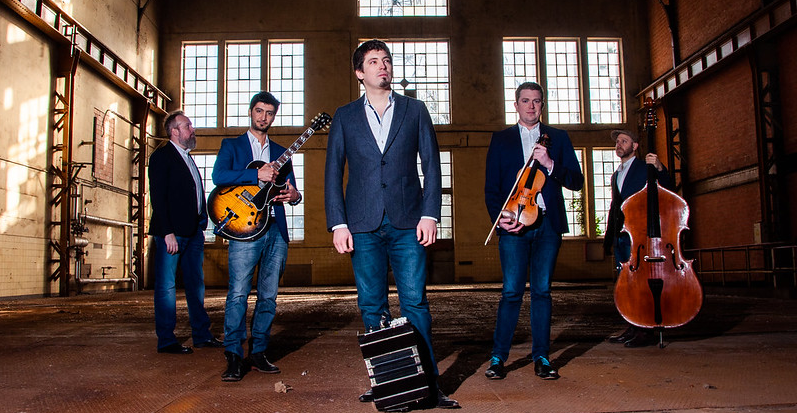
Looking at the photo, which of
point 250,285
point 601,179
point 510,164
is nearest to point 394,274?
point 510,164

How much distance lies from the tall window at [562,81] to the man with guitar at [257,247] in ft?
57.2

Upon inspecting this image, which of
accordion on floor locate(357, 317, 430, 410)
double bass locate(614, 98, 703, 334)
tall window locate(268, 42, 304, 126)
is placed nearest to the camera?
accordion on floor locate(357, 317, 430, 410)

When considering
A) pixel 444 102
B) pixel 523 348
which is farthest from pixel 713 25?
pixel 523 348

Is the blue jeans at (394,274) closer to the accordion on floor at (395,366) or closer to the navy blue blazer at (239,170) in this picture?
the accordion on floor at (395,366)

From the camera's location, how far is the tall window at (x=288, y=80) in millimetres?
19891

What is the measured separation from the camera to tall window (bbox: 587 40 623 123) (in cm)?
2017

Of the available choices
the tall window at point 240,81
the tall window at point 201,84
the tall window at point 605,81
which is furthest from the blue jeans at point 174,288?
the tall window at point 605,81

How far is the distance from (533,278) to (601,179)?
17621mm

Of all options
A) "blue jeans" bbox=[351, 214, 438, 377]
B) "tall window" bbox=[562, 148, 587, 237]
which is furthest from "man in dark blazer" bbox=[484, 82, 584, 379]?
"tall window" bbox=[562, 148, 587, 237]

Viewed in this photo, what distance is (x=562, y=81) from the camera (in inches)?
794

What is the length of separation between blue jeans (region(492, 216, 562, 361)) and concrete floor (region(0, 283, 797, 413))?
0.68 ft

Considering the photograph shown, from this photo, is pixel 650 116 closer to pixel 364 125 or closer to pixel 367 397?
pixel 364 125

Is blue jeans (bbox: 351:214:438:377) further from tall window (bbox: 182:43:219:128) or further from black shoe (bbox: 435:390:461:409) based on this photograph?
tall window (bbox: 182:43:219:128)

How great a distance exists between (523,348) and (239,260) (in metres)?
2.06
